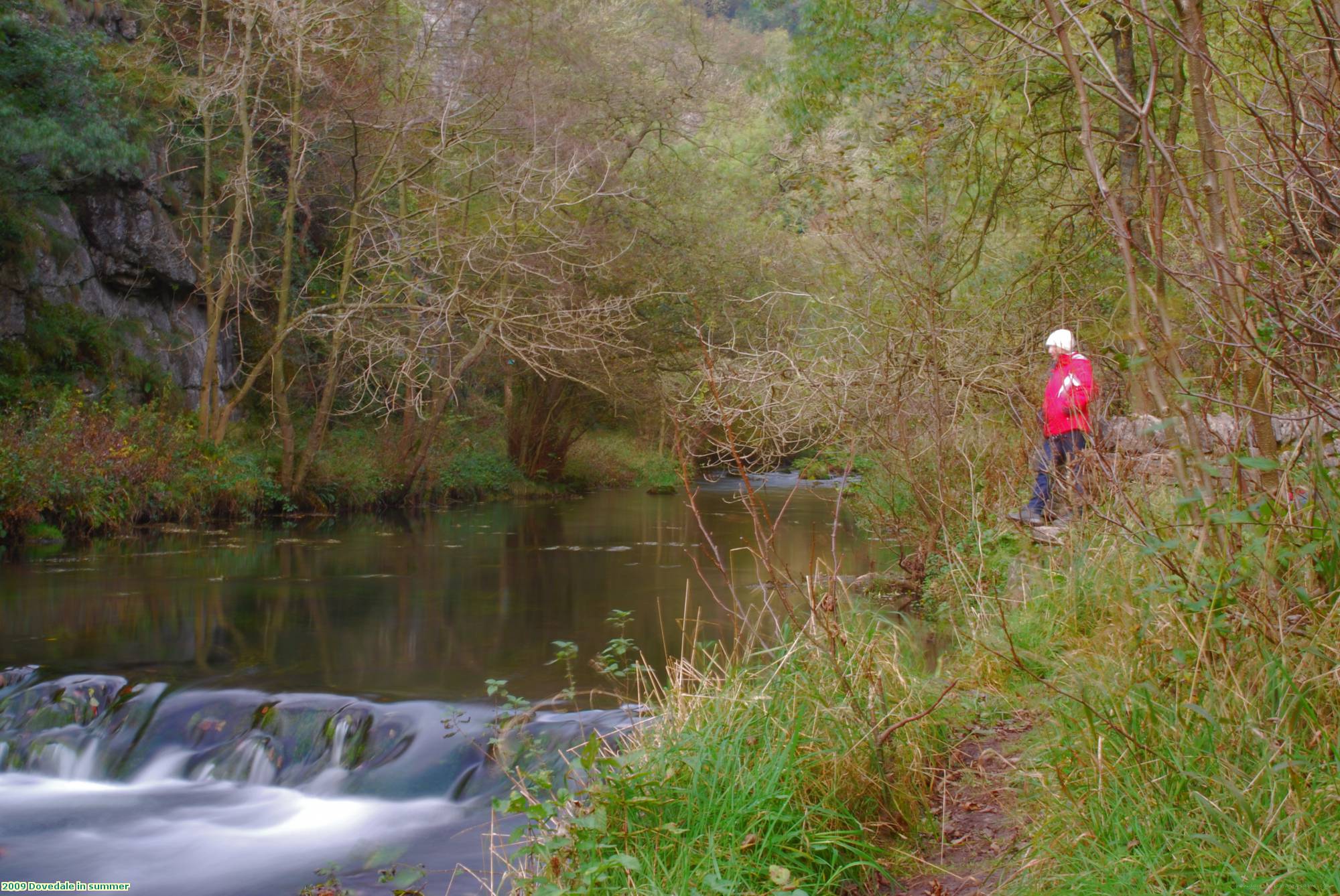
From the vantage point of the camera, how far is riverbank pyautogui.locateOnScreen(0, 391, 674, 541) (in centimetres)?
1445

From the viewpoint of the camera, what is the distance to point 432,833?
6.34 meters

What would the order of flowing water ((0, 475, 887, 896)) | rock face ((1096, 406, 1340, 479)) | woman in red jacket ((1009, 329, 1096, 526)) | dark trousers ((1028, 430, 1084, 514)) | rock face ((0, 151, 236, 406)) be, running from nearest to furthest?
rock face ((1096, 406, 1340, 479)), woman in red jacket ((1009, 329, 1096, 526)), dark trousers ((1028, 430, 1084, 514)), flowing water ((0, 475, 887, 896)), rock face ((0, 151, 236, 406))

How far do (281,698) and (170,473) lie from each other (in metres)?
9.99

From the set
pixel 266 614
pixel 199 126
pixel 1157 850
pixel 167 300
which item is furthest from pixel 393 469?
pixel 1157 850

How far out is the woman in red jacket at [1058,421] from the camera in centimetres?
559

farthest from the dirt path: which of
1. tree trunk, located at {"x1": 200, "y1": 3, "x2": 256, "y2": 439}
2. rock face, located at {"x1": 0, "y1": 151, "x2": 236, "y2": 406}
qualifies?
rock face, located at {"x1": 0, "y1": 151, "x2": 236, "y2": 406}

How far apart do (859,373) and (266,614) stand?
6.35m

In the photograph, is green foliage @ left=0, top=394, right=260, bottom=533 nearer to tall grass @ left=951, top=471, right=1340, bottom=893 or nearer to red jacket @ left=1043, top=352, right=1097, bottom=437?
red jacket @ left=1043, top=352, right=1097, bottom=437

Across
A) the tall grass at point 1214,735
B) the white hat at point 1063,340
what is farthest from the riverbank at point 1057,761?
the white hat at point 1063,340

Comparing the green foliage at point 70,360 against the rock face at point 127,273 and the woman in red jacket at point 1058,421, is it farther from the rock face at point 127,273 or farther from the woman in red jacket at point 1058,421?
the woman in red jacket at point 1058,421

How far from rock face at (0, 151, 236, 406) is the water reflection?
4.53 metres

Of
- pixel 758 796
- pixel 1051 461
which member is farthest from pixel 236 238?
pixel 758 796

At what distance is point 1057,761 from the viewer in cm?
379

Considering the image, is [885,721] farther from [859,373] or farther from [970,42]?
[970,42]
